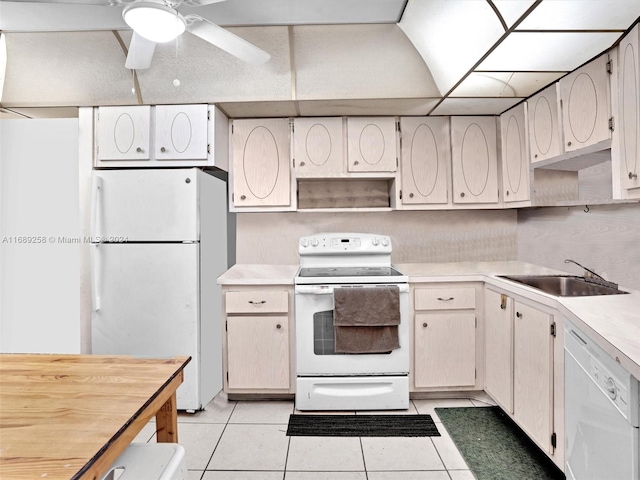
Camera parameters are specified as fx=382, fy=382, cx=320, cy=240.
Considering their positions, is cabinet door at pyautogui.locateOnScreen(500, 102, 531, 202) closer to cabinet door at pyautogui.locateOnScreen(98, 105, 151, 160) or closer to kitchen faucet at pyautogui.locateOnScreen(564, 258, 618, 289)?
kitchen faucet at pyautogui.locateOnScreen(564, 258, 618, 289)

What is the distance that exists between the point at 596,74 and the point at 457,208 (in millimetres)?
1319

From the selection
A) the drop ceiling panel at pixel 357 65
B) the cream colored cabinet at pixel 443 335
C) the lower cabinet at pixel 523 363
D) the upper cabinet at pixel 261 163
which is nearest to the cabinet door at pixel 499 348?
the lower cabinet at pixel 523 363

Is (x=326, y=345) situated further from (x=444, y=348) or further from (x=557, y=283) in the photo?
(x=557, y=283)

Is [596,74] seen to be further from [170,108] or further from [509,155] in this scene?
[170,108]

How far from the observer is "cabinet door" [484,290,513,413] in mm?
2285

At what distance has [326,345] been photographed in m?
2.59

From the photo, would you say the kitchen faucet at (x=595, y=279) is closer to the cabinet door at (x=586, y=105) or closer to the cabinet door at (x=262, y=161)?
the cabinet door at (x=586, y=105)

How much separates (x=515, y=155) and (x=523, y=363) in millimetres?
1549

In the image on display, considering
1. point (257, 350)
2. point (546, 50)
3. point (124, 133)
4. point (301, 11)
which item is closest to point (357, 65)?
point (301, 11)

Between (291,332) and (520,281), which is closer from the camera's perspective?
(520,281)

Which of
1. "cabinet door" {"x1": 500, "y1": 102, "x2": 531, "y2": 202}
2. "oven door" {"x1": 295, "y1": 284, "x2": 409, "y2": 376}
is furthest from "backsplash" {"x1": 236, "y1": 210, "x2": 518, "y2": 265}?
"oven door" {"x1": 295, "y1": 284, "x2": 409, "y2": 376}

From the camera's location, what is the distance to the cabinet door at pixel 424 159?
307 cm

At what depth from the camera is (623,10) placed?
1.61 metres

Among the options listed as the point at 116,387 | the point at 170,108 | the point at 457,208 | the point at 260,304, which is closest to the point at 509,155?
the point at 457,208
